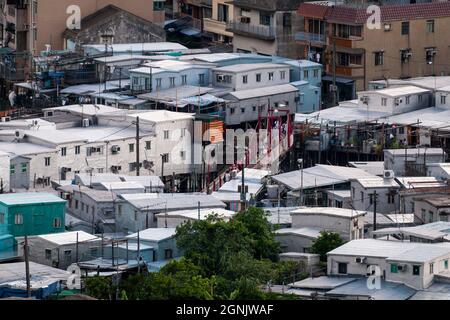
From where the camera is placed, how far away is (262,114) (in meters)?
28.5

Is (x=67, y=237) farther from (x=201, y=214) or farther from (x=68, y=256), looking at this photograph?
(x=201, y=214)

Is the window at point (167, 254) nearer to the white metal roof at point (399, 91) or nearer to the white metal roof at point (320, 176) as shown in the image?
the white metal roof at point (320, 176)

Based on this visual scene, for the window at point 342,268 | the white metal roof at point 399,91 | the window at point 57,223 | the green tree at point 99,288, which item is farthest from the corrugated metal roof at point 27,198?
the white metal roof at point 399,91

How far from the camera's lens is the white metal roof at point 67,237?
19234mm

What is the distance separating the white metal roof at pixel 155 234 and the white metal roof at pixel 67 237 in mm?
494

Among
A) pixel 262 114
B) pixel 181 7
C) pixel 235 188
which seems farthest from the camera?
pixel 181 7

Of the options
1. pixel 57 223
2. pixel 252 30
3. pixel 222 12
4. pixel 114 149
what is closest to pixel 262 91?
pixel 252 30

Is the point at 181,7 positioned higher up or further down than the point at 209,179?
higher up

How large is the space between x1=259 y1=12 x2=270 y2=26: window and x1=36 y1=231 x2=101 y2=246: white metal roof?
1314 cm

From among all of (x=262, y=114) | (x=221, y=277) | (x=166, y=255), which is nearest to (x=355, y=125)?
(x=262, y=114)

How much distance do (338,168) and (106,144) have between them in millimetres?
3675

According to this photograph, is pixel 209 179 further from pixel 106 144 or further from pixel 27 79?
pixel 27 79

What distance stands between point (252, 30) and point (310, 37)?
1483 mm
